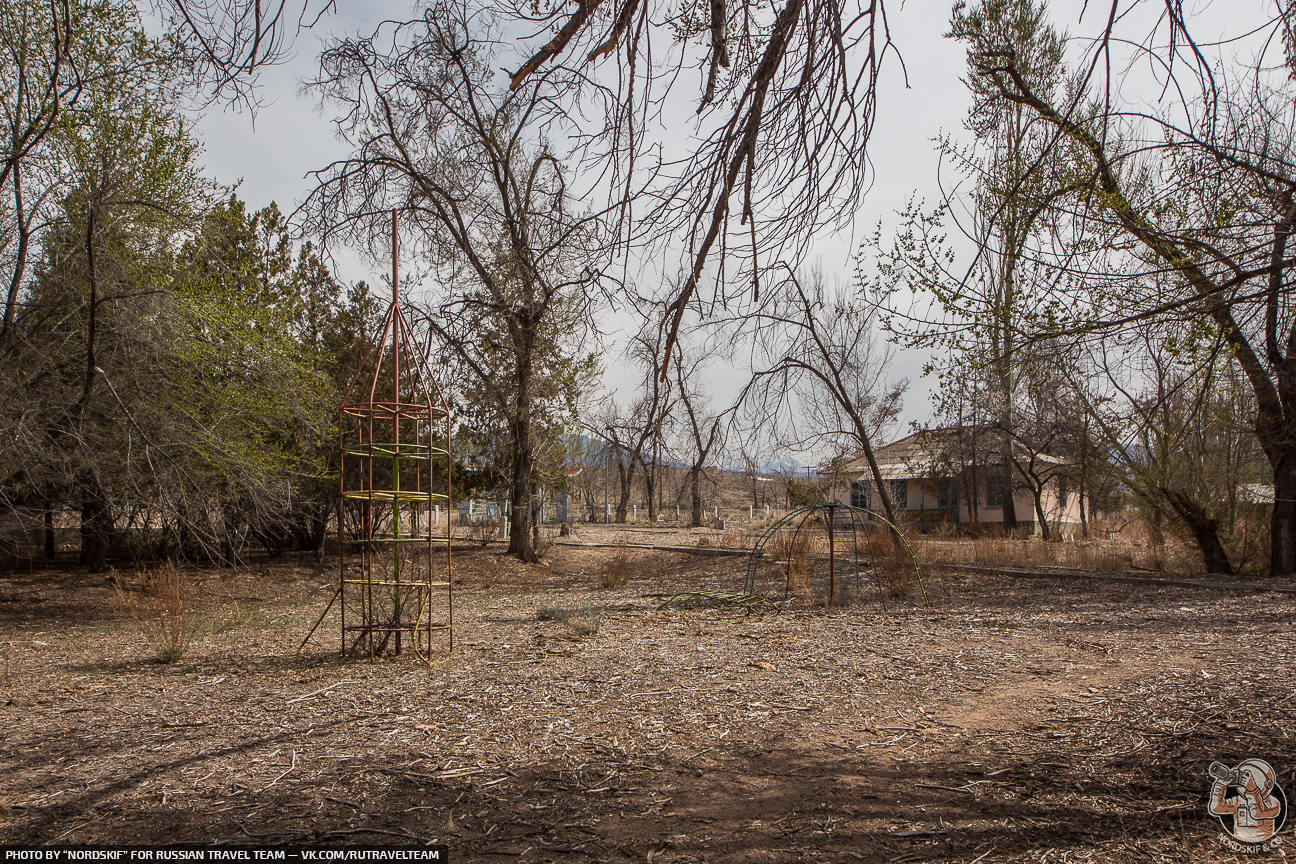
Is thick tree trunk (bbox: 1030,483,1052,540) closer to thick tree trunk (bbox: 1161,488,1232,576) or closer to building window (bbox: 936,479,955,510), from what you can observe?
building window (bbox: 936,479,955,510)

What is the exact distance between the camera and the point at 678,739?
3842 millimetres

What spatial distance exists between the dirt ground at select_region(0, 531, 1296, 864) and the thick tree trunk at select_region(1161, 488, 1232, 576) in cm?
384

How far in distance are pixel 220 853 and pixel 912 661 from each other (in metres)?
4.55

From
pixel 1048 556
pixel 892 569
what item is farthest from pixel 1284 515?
pixel 892 569

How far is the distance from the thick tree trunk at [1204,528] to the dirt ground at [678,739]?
384 centimetres

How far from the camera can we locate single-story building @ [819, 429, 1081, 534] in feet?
77.7

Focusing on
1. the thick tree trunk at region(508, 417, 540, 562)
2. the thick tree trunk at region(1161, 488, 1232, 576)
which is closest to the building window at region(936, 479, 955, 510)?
the thick tree trunk at region(1161, 488, 1232, 576)

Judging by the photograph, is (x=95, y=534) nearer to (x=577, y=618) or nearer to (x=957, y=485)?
(x=577, y=618)

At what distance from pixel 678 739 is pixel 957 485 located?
89.2 ft

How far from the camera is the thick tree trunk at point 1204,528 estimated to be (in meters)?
10.9

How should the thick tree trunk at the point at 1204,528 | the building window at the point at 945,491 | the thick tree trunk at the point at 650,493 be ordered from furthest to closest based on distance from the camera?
1. the thick tree trunk at the point at 650,493
2. the building window at the point at 945,491
3. the thick tree trunk at the point at 1204,528

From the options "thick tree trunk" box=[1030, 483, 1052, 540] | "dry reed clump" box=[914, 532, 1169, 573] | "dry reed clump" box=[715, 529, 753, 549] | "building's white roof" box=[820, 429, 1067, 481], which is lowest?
"dry reed clump" box=[715, 529, 753, 549]

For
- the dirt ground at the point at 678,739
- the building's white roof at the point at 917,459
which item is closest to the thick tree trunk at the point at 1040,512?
the building's white roof at the point at 917,459

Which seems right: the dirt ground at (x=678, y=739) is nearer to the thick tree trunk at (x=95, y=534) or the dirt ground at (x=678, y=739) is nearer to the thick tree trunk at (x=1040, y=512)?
the thick tree trunk at (x=95, y=534)
